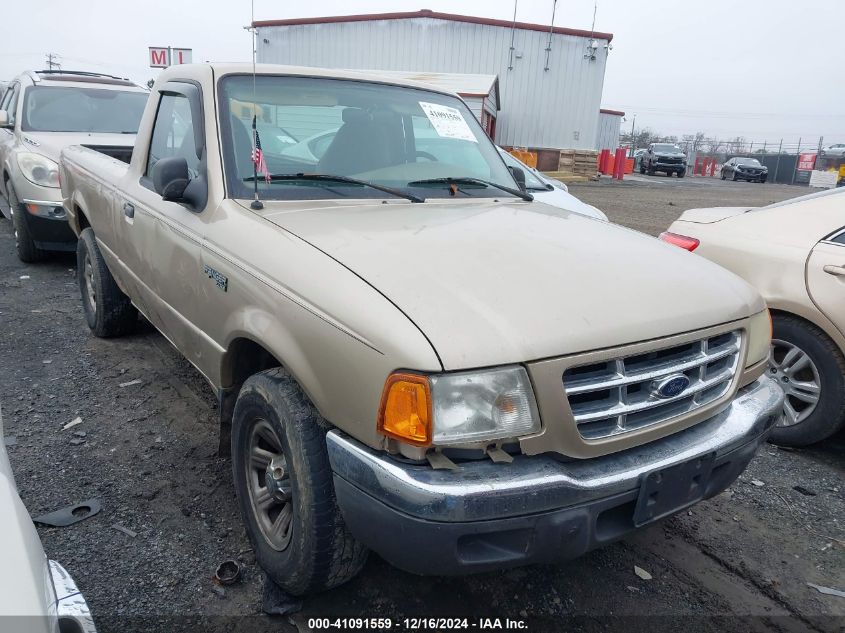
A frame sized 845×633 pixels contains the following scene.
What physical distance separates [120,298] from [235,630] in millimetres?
3027

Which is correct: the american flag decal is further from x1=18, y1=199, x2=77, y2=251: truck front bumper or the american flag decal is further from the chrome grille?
x1=18, y1=199, x2=77, y2=251: truck front bumper

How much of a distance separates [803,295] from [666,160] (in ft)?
109

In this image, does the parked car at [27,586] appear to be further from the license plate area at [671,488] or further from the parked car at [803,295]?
the parked car at [803,295]

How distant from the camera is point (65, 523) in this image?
264cm

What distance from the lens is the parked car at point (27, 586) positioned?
104cm

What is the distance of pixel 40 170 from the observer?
20.6 feet

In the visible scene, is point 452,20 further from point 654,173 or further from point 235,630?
point 235,630

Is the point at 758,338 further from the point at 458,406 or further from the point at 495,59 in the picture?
the point at 495,59

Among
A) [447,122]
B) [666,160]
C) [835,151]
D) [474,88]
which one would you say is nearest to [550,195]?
[447,122]

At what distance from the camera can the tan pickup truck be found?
1707mm

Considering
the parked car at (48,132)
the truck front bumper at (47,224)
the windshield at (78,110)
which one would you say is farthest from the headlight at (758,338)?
the windshield at (78,110)

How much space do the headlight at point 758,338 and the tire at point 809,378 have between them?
1147 mm

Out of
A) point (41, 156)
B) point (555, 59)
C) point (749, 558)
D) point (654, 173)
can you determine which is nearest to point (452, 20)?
point (555, 59)

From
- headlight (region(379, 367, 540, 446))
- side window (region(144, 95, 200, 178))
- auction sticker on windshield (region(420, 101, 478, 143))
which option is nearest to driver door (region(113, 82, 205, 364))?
side window (region(144, 95, 200, 178))
